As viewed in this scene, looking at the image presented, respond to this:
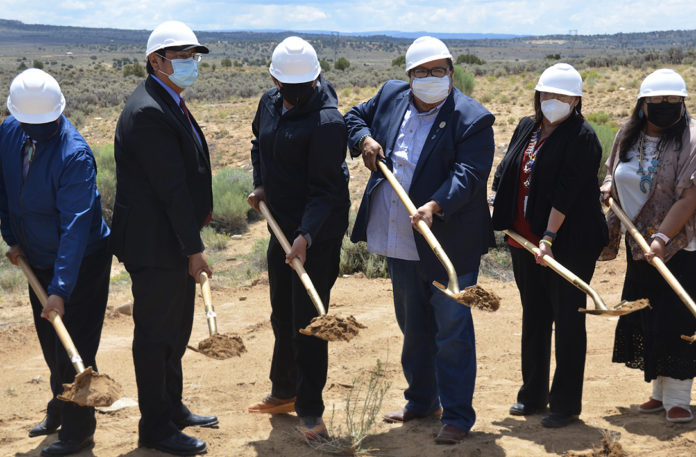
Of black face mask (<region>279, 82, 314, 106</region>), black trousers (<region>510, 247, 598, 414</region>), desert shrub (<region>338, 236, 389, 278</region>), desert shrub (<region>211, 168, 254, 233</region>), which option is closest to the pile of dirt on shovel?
black trousers (<region>510, 247, 598, 414</region>)

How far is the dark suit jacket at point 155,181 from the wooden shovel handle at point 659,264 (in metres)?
2.50

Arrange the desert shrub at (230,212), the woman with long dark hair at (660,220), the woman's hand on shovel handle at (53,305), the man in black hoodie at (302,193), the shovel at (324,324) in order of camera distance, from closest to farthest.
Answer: the woman's hand on shovel handle at (53,305), the shovel at (324,324), the man in black hoodie at (302,193), the woman with long dark hair at (660,220), the desert shrub at (230,212)

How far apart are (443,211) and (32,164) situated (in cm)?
215

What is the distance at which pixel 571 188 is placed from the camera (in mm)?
4066

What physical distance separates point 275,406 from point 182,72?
2.14m

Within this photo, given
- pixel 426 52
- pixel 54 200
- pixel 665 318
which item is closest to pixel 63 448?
pixel 54 200

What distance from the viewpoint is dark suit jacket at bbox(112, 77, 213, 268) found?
365 cm

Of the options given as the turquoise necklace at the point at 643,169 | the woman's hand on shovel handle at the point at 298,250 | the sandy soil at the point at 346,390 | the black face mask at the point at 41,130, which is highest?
the black face mask at the point at 41,130

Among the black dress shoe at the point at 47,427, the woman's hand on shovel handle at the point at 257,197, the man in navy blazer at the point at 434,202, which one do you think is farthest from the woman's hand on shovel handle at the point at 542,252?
the black dress shoe at the point at 47,427

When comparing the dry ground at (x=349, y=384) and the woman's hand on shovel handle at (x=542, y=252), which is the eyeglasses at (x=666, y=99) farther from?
the dry ground at (x=349, y=384)

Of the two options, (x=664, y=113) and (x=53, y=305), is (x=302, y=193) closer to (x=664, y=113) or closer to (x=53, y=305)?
(x=53, y=305)

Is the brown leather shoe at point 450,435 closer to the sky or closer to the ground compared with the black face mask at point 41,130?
closer to the ground

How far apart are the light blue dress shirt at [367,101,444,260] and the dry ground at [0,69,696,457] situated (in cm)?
111

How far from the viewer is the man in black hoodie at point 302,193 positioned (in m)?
3.92
